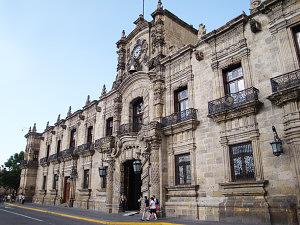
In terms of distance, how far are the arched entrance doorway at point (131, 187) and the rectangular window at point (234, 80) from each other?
8.05 metres

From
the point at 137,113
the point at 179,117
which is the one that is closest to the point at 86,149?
the point at 137,113

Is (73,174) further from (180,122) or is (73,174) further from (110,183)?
(180,122)

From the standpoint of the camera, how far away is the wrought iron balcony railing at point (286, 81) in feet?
33.9

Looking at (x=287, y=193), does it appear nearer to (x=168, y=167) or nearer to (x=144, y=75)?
(x=168, y=167)

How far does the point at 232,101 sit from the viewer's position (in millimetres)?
12586

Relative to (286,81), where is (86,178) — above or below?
below

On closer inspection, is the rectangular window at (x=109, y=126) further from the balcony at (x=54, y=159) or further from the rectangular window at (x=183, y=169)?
the balcony at (x=54, y=159)

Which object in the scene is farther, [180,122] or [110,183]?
[110,183]

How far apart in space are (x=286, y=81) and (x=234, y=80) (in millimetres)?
3039

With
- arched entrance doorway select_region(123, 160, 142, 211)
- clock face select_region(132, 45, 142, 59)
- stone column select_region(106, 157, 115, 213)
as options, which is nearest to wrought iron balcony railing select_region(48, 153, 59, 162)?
stone column select_region(106, 157, 115, 213)

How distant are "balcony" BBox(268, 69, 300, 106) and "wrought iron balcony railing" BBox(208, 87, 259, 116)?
36.8 inches

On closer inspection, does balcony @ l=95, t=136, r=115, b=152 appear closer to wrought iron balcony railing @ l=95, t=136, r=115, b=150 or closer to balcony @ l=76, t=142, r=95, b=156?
wrought iron balcony railing @ l=95, t=136, r=115, b=150

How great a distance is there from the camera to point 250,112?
1184 centimetres

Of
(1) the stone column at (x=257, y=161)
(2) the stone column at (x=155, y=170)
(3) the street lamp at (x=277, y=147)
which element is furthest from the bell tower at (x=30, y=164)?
(3) the street lamp at (x=277, y=147)
